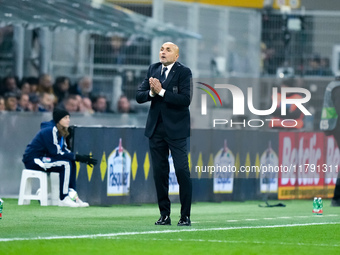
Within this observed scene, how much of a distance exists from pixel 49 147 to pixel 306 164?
19.1 feet

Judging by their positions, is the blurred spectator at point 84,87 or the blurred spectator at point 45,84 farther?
the blurred spectator at point 84,87

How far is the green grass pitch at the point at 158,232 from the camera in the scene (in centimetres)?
928

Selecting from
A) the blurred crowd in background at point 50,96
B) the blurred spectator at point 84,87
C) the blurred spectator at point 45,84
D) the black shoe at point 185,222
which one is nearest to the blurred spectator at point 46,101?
the blurred crowd in background at point 50,96

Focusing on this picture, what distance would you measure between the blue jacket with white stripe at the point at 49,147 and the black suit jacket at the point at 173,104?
4.32 m

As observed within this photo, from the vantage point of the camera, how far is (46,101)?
21.0m

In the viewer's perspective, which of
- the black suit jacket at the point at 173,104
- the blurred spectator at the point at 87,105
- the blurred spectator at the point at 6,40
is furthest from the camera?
the blurred spectator at the point at 6,40

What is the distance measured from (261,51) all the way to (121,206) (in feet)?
42.9

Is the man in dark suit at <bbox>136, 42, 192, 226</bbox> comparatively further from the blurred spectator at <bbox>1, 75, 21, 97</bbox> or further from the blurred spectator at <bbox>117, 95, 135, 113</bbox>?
the blurred spectator at <bbox>117, 95, 135, 113</bbox>

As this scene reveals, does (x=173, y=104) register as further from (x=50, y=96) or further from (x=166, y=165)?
(x=50, y=96)

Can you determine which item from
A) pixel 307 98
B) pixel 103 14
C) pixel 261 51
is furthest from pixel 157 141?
pixel 261 51

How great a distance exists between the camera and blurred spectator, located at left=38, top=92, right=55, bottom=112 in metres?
20.7

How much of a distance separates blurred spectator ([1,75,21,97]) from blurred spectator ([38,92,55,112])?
1.56 feet

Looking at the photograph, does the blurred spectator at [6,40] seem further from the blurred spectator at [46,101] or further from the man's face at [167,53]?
the man's face at [167,53]

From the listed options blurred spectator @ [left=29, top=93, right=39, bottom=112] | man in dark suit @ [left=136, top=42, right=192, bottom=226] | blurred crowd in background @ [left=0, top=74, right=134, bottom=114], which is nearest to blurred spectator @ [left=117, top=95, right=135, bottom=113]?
blurred crowd in background @ [left=0, top=74, right=134, bottom=114]
